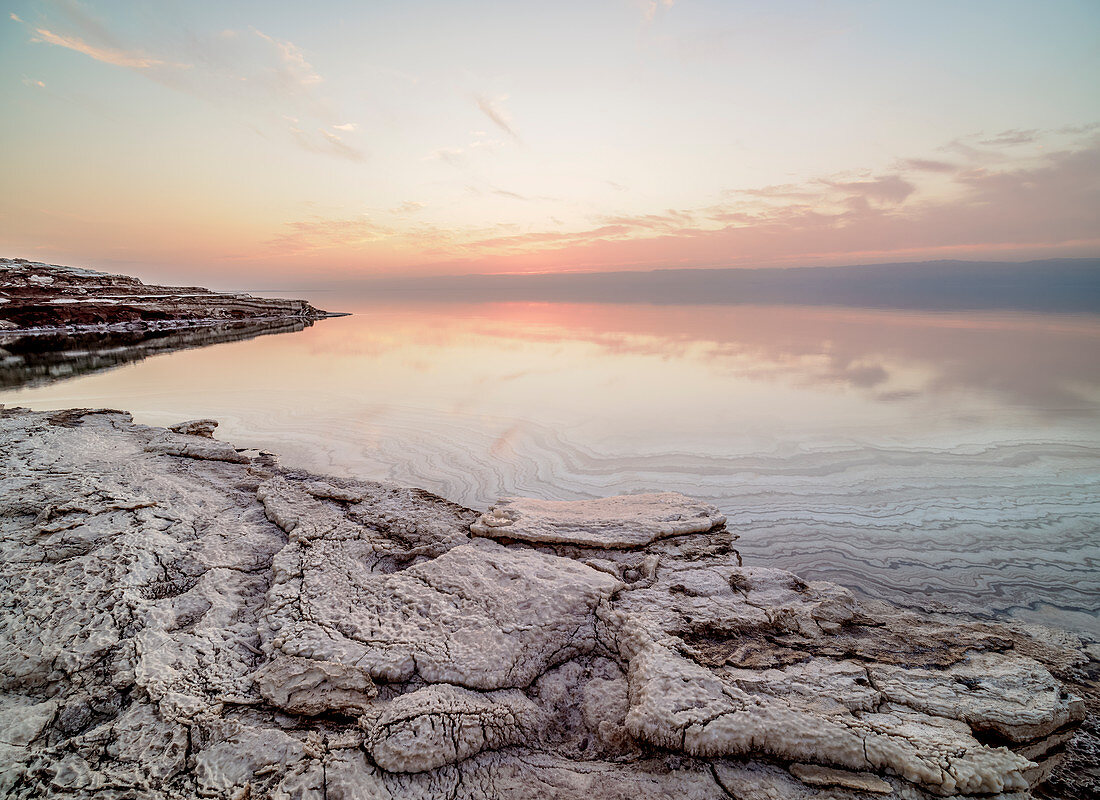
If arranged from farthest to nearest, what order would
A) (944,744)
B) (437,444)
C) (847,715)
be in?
(437,444)
(847,715)
(944,744)

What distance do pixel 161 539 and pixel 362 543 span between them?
1.12m

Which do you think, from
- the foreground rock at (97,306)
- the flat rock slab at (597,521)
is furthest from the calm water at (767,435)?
the foreground rock at (97,306)

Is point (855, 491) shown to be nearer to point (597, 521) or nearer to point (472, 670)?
point (597, 521)

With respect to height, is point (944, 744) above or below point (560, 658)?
above

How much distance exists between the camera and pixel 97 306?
18547mm

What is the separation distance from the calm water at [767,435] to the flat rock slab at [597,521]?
0.54m

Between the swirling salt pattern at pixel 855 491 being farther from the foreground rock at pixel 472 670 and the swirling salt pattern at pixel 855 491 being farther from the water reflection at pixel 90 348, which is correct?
the water reflection at pixel 90 348

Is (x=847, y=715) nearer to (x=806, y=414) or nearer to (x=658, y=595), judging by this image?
(x=658, y=595)

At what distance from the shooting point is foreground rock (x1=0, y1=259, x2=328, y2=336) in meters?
16.5

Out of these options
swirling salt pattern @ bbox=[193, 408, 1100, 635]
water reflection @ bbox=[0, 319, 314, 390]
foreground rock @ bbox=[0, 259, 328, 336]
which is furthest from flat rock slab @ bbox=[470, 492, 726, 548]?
foreground rock @ bbox=[0, 259, 328, 336]

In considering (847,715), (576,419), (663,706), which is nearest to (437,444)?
(576,419)

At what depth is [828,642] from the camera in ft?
7.09

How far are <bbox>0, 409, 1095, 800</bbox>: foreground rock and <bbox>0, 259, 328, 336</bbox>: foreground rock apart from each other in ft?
66.2

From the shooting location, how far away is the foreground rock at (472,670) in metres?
1.48
